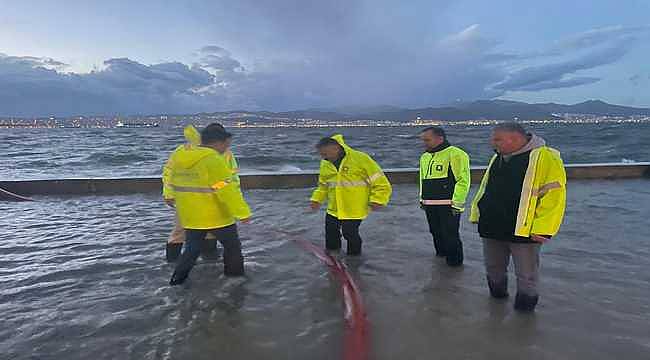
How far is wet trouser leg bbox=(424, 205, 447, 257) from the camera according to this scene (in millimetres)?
5074

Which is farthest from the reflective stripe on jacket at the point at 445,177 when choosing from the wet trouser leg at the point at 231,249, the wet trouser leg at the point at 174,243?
the wet trouser leg at the point at 174,243

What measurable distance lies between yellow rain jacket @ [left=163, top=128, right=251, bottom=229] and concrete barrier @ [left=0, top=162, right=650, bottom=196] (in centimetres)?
758

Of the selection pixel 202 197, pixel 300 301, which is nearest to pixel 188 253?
pixel 202 197

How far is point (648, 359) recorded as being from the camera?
3.14 m

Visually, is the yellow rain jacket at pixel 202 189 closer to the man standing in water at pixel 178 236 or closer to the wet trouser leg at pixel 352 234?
the man standing in water at pixel 178 236

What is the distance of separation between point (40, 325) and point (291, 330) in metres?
2.29

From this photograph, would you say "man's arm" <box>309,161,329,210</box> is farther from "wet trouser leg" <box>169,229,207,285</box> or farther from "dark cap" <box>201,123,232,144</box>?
"wet trouser leg" <box>169,229,207,285</box>

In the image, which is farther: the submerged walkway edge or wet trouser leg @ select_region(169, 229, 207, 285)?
the submerged walkway edge

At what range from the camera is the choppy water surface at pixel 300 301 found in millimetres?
3367

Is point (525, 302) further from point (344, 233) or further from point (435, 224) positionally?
point (344, 233)

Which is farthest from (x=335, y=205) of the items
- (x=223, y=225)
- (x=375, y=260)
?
(x=223, y=225)

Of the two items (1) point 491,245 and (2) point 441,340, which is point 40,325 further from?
(1) point 491,245

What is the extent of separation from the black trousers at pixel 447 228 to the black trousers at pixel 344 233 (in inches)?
36.9

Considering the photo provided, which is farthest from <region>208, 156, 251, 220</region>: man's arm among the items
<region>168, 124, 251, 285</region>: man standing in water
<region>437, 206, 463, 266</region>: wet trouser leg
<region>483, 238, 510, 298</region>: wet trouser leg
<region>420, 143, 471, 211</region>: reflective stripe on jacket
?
<region>483, 238, 510, 298</region>: wet trouser leg
